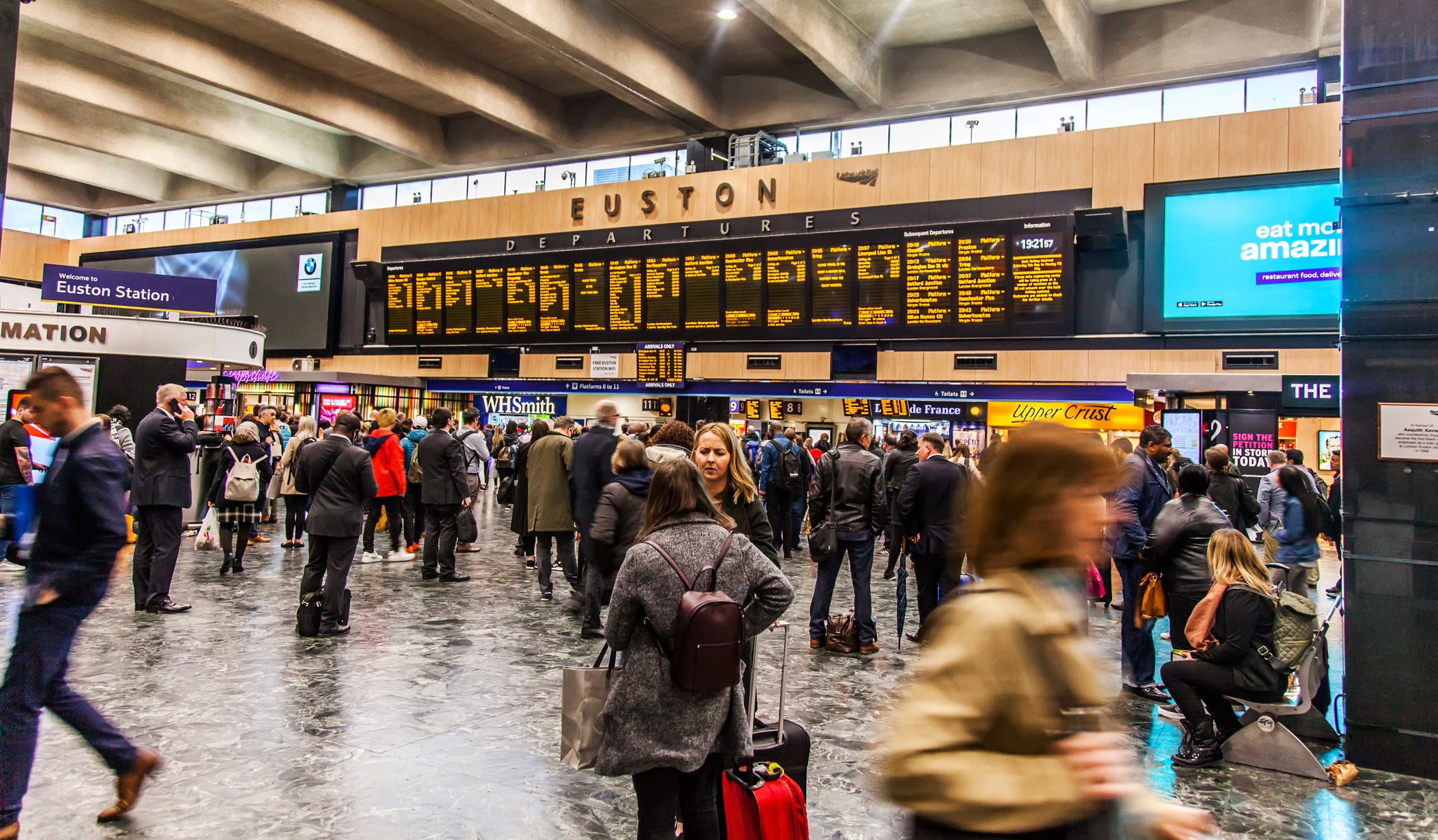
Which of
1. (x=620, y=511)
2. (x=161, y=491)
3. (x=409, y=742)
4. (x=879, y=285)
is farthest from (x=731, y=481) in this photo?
(x=879, y=285)

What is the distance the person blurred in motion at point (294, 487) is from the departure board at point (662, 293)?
607cm

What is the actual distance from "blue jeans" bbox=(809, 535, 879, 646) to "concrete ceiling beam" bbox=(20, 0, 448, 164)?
15.0 metres

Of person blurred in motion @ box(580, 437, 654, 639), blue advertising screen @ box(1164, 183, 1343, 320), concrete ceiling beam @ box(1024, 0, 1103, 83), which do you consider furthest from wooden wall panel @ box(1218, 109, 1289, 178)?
person blurred in motion @ box(580, 437, 654, 639)

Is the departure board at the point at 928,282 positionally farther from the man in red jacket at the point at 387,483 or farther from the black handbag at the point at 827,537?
the man in red jacket at the point at 387,483

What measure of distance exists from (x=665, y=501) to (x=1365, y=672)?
385 centimetres

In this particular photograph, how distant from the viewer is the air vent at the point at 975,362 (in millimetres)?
12766

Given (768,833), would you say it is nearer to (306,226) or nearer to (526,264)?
(526,264)

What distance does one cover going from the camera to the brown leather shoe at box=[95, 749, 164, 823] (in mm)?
3160

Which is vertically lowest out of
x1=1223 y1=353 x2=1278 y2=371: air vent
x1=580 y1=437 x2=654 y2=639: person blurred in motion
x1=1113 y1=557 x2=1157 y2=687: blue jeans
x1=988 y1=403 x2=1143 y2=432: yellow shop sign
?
x1=1113 y1=557 x2=1157 y2=687: blue jeans

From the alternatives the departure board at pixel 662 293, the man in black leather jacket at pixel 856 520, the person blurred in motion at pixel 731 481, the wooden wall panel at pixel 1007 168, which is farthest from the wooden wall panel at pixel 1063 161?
the person blurred in motion at pixel 731 481

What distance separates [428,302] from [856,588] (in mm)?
12862

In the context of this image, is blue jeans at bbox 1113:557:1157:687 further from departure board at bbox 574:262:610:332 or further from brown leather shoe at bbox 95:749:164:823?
departure board at bbox 574:262:610:332

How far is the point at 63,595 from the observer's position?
2912 mm

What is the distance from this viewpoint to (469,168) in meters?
21.5
